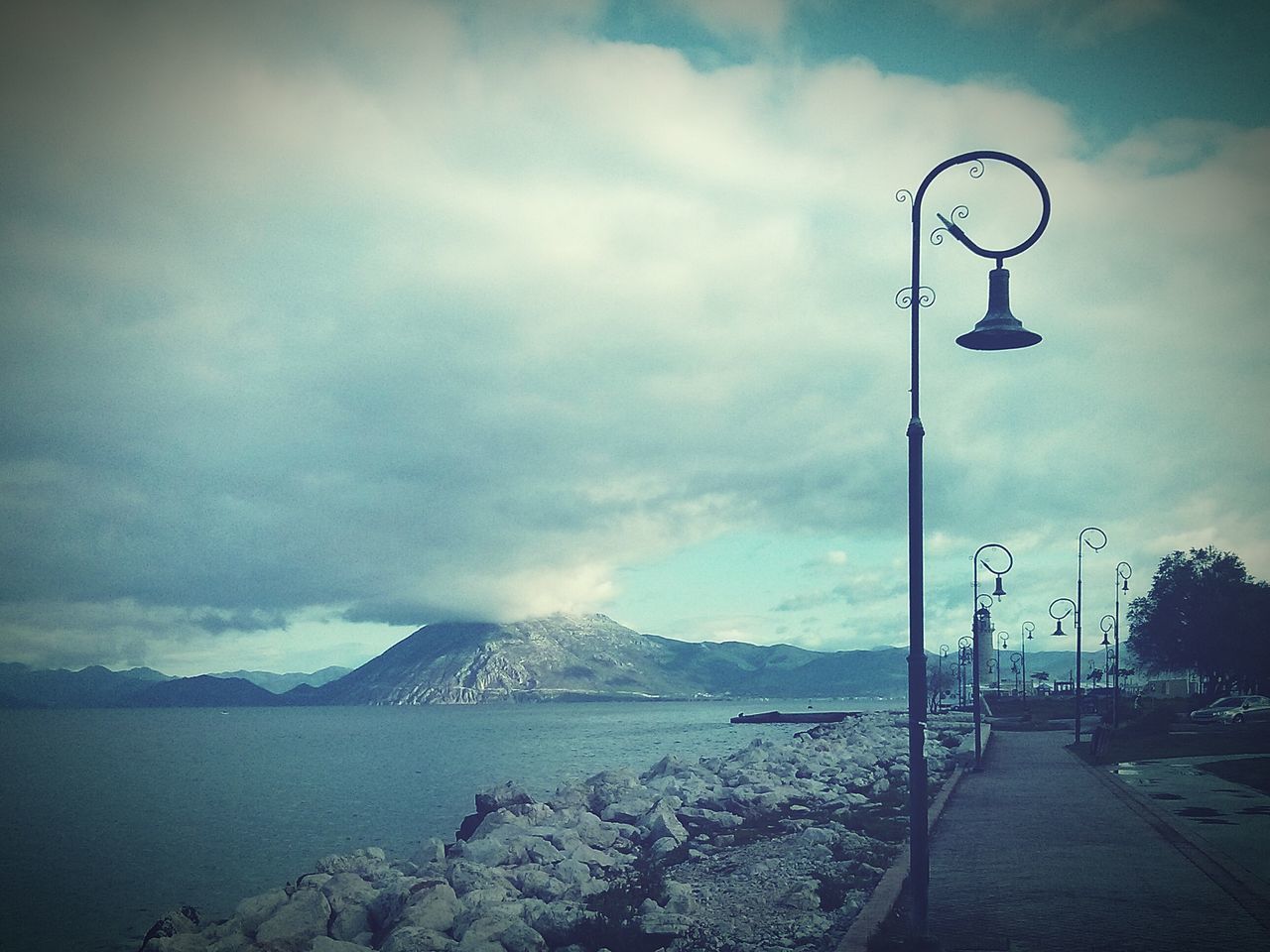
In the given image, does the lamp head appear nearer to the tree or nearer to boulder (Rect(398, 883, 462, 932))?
boulder (Rect(398, 883, 462, 932))

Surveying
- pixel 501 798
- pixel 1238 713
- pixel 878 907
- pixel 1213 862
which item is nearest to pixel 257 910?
pixel 878 907

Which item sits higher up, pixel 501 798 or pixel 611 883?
pixel 611 883

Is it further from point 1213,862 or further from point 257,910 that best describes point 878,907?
point 257,910

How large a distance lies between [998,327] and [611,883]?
11.5m

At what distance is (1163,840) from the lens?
16859 mm

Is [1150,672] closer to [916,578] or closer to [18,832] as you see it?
[18,832]

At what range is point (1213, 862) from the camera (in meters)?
14.7

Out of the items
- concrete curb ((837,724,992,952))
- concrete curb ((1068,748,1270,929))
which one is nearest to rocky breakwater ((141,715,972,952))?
concrete curb ((837,724,992,952))

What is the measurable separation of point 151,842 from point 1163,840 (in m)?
35.4

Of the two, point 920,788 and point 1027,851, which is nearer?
point 920,788

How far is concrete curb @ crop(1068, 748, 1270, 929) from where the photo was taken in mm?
12266

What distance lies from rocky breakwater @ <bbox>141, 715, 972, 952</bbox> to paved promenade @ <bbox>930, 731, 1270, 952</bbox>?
4.51 ft

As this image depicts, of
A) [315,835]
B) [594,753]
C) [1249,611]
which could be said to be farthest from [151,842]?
[1249,611]

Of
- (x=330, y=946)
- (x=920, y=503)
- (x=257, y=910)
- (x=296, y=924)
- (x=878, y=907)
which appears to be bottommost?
(x=257, y=910)
